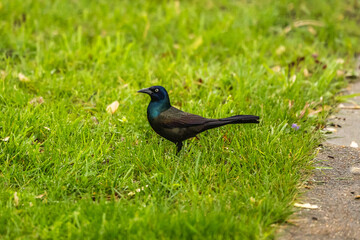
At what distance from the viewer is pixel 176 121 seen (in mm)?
3375

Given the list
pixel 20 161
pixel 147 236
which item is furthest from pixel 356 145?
pixel 20 161

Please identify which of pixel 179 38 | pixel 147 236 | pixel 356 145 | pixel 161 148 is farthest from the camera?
pixel 179 38

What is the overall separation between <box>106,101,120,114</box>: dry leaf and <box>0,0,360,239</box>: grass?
9 centimetres

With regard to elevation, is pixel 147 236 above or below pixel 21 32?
below

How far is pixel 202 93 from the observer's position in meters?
4.52

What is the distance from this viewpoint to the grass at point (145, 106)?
268 cm

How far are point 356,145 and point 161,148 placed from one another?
167 cm

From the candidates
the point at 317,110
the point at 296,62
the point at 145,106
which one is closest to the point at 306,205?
the point at 317,110

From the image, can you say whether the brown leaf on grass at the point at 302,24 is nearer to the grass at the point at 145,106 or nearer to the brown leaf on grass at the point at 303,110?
the grass at the point at 145,106

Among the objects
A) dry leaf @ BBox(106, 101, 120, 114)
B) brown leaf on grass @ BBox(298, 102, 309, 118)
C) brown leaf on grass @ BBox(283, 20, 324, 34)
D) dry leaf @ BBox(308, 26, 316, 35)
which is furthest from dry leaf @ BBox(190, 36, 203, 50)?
brown leaf on grass @ BBox(298, 102, 309, 118)

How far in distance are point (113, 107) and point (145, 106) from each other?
0.31 metres

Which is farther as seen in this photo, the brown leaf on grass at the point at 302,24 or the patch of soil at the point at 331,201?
the brown leaf on grass at the point at 302,24

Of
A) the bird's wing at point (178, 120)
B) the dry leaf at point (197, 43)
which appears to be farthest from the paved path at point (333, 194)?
the dry leaf at point (197, 43)

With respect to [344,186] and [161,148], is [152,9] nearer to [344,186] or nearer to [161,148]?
[161,148]
